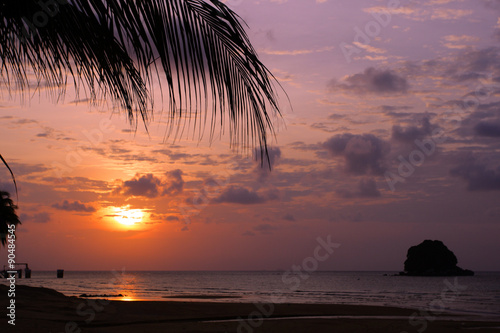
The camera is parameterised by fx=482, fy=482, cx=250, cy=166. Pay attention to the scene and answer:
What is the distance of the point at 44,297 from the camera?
56.3 ft

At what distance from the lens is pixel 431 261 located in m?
134

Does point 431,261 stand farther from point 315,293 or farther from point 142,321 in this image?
point 142,321

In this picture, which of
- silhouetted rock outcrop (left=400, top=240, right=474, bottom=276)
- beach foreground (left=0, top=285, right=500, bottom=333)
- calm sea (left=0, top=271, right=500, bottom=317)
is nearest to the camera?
beach foreground (left=0, top=285, right=500, bottom=333)

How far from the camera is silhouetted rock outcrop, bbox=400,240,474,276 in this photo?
13300 centimetres

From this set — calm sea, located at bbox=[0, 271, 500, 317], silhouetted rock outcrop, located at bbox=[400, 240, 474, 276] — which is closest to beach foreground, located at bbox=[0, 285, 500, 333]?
calm sea, located at bbox=[0, 271, 500, 317]

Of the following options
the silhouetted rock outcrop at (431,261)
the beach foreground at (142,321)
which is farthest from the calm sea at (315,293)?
the silhouetted rock outcrop at (431,261)

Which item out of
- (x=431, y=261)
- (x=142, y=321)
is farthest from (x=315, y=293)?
(x=431, y=261)

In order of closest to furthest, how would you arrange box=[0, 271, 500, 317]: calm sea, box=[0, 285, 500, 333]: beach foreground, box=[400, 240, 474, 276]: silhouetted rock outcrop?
box=[0, 285, 500, 333]: beach foreground, box=[0, 271, 500, 317]: calm sea, box=[400, 240, 474, 276]: silhouetted rock outcrop

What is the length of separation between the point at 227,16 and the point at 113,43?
34cm

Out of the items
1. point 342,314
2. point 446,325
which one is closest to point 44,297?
point 342,314

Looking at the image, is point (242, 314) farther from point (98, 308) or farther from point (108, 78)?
point (108, 78)

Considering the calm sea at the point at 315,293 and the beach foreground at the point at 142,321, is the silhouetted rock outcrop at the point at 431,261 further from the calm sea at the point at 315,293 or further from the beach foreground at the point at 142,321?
the beach foreground at the point at 142,321

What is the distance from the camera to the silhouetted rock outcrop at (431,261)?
13300cm

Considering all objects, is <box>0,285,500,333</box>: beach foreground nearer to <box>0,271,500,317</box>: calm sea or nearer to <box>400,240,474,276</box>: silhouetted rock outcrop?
<box>0,271,500,317</box>: calm sea
